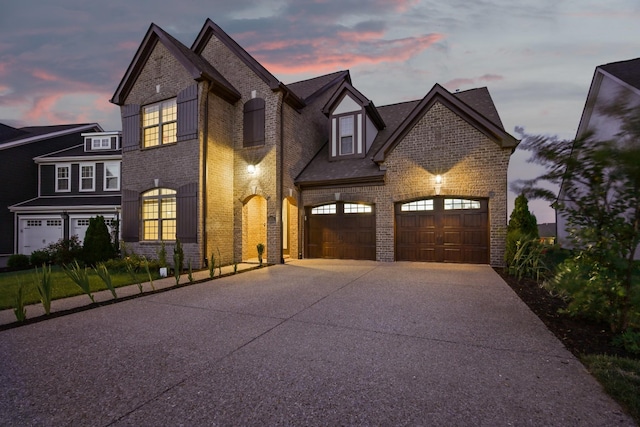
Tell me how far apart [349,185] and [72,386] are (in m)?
10.7

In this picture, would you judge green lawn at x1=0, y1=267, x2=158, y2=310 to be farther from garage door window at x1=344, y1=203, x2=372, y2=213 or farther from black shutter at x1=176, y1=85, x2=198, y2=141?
garage door window at x1=344, y1=203, x2=372, y2=213

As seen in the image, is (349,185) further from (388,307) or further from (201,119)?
(388,307)

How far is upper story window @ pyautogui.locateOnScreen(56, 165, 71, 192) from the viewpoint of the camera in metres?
19.1

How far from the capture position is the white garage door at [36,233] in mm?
17984

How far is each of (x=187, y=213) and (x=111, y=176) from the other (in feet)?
38.7

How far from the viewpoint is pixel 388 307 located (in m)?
5.41

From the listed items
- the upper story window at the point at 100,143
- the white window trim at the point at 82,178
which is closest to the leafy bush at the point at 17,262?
the white window trim at the point at 82,178

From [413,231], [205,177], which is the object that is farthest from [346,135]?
[205,177]

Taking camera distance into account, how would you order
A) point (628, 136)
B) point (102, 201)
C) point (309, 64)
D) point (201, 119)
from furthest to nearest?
1. point (102, 201)
2. point (309, 64)
3. point (201, 119)
4. point (628, 136)

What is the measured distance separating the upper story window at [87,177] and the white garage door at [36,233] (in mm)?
2535

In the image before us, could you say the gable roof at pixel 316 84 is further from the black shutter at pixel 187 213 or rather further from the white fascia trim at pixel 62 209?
the white fascia trim at pixel 62 209

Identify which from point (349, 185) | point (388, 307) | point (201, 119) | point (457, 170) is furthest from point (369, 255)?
point (201, 119)

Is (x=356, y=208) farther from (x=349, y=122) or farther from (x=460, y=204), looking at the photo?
(x=349, y=122)

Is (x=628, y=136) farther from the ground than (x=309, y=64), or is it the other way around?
(x=309, y=64)
